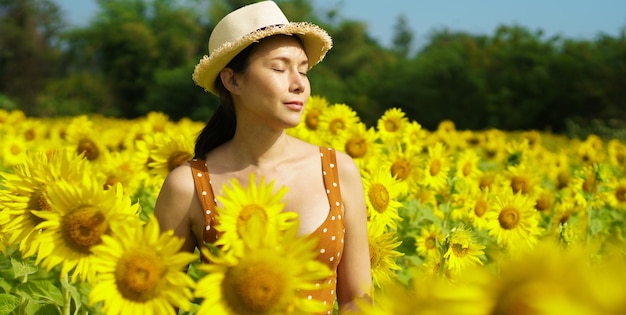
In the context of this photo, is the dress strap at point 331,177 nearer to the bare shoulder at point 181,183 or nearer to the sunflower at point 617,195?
the bare shoulder at point 181,183

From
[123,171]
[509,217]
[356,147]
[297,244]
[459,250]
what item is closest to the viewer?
[297,244]

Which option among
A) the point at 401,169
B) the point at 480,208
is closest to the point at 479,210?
the point at 480,208

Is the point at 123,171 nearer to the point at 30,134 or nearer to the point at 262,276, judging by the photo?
the point at 30,134

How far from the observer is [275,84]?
1803 millimetres

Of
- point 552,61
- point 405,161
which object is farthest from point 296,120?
point 552,61

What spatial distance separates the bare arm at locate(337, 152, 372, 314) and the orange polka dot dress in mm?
24

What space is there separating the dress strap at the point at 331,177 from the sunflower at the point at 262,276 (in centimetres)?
96

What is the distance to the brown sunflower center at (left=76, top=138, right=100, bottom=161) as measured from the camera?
14.2ft

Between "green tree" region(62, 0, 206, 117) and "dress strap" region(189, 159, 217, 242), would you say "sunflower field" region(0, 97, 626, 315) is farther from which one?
"green tree" region(62, 0, 206, 117)

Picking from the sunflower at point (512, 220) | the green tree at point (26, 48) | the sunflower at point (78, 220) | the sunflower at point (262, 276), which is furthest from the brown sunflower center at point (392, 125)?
the green tree at point (26, 48)

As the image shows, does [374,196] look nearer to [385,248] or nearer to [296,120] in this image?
[385,248]

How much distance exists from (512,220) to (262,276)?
7.77 ft

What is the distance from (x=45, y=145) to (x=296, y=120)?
355 centimetres

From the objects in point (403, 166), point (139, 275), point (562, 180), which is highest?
point (562, 180)
